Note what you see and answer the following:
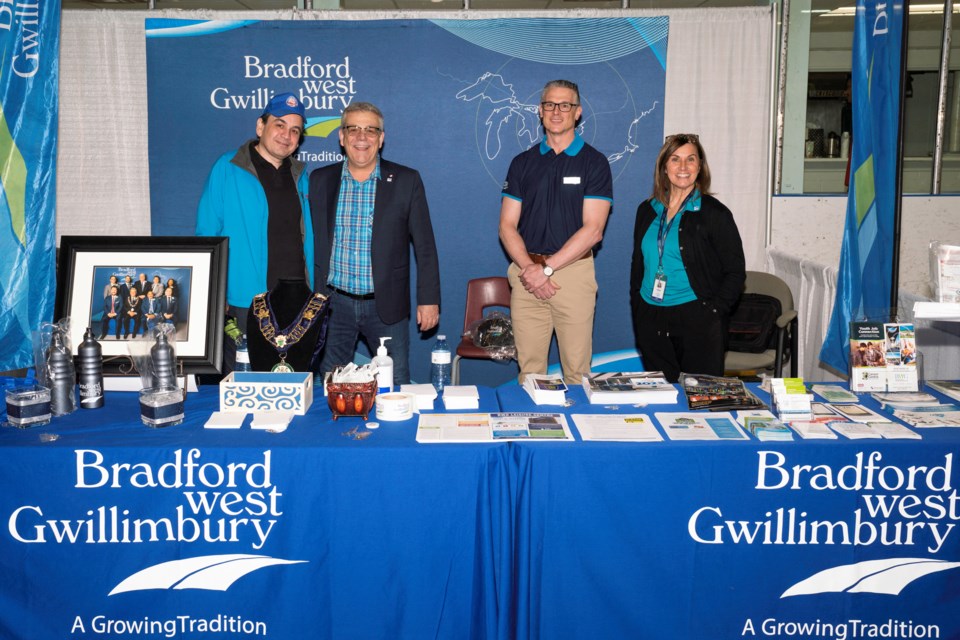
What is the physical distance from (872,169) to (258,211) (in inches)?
96.8

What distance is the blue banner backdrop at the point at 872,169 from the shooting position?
2.86 m

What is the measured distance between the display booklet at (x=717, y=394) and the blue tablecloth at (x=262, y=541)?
0.69 metres

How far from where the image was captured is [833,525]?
2.03 m

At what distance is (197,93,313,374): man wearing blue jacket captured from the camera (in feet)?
10.4

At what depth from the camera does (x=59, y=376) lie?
220 cm

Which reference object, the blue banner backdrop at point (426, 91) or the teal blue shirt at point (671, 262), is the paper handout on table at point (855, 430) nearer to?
the teal blue shirt at point (671, 262)

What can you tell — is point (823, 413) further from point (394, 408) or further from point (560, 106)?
point (560, 106)

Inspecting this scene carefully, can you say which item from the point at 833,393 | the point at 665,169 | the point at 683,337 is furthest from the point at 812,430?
the point at 665,169

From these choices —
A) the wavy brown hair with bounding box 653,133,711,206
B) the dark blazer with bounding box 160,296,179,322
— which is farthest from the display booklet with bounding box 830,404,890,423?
the dark blazer with bounding box 160,296,179,322

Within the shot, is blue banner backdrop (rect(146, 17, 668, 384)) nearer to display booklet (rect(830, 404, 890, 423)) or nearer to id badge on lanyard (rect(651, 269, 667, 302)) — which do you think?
id badge on lanyard (rect(651, 269, 667, 302))

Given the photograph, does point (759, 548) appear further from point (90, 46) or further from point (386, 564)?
point (90, 46)

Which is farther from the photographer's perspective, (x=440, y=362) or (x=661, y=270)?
(x=661, y=270)

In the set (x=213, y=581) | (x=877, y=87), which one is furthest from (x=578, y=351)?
(x=213, y=581)

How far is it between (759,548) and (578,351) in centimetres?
172
